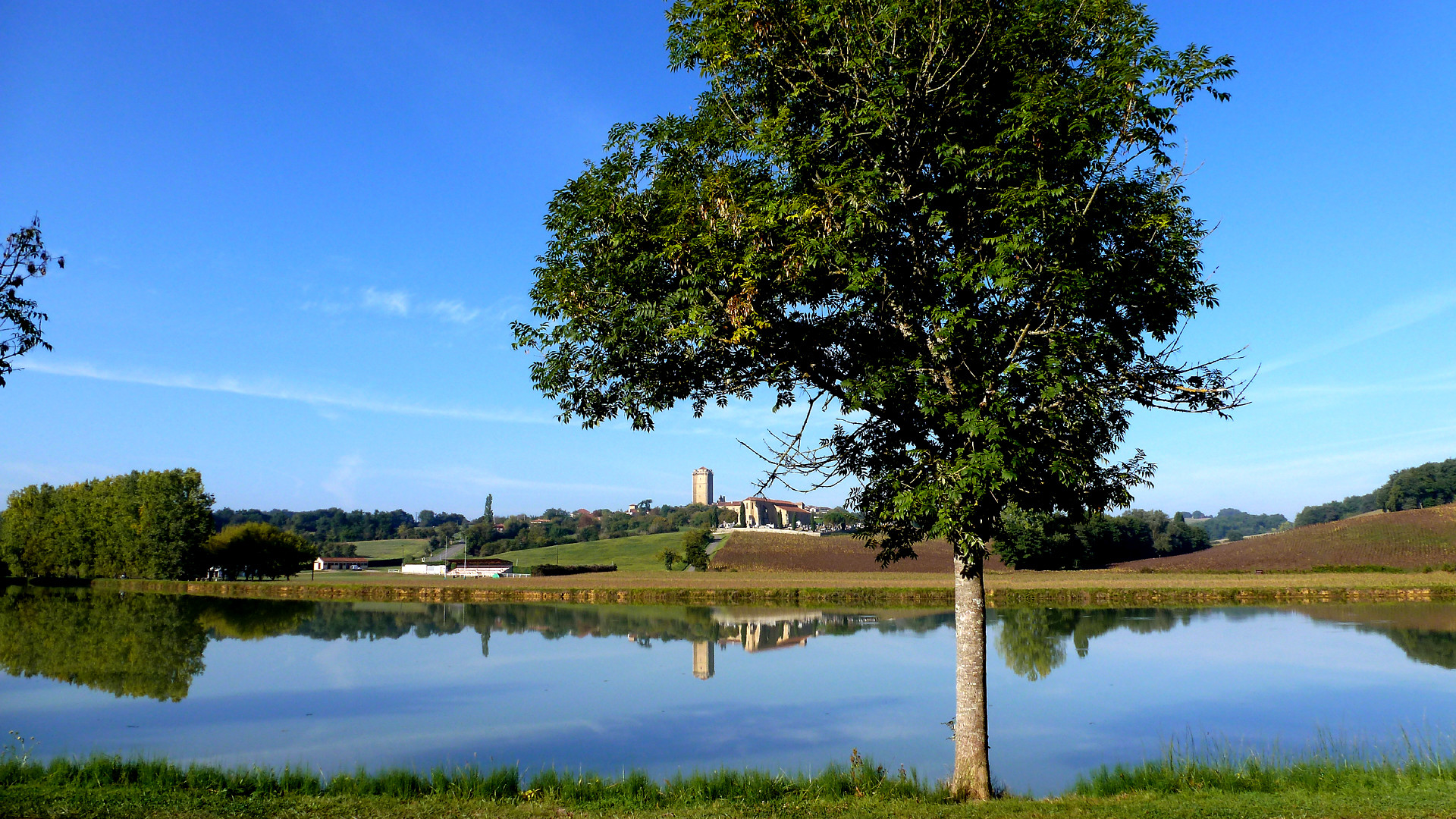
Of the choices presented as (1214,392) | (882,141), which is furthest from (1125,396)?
(882,141)

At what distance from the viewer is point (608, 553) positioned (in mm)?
123750

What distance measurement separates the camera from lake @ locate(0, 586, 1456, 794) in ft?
53.0

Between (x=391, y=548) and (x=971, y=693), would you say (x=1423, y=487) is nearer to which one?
(x=971, y=693)

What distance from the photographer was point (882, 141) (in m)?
10.9

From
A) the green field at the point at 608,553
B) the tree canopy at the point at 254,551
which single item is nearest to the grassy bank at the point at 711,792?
the tree canopy at the point at 254,551

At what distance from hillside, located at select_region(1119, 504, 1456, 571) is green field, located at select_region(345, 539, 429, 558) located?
432 feet

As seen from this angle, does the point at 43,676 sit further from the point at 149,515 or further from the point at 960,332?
the point at 149,515

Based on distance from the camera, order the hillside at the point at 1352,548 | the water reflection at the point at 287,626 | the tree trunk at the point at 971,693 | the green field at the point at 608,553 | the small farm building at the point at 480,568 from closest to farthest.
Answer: the tree trunk at the point at 971,693 → the water reflection at the point at 287,626 → the hillside at the point at 1352,548 → the small farm building at the point at 480,568 → the green field at the point at 608,553

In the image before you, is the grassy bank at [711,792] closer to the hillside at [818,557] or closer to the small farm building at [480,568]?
the hillside at [818,557]

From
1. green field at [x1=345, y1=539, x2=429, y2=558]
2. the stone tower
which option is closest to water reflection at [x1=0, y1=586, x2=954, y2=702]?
the stone tower

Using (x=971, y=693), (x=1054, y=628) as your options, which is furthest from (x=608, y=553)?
(x=971, y=693)

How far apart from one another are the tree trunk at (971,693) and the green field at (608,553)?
8855 cm

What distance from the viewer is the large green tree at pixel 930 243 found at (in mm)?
10094

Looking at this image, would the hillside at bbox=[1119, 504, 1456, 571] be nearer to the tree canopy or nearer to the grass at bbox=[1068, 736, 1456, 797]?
the grass at bbox=[1068, 736, 1456, 797]
